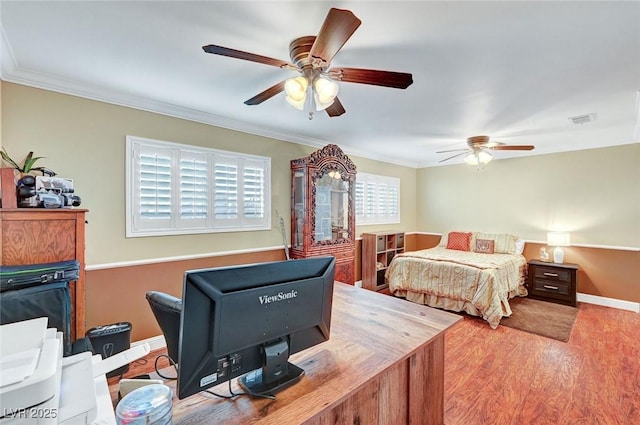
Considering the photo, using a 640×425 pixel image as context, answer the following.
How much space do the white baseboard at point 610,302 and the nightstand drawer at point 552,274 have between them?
1.83ft

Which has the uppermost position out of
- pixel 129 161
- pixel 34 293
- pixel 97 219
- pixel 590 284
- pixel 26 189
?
pixel 129 161

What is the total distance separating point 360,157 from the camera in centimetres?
514

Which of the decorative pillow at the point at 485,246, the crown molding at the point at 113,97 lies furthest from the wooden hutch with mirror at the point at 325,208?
the decorative pillow at the point at 485,246

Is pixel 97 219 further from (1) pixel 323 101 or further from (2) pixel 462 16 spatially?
(2) pixel 462 16

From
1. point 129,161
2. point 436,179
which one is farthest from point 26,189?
point 436,179

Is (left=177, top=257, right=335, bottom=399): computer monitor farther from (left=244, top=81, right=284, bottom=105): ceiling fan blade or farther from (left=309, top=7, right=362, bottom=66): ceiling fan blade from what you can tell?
(left=244, top=81, right=284, bottom=105): ceiling fan blade

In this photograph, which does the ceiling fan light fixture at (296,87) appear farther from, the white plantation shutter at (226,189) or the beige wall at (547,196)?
the beige wall at (547,196)

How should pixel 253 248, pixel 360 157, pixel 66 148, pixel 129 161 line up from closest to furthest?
pixel 66 148, pixel 129 161, pixel 253 248, pixel 360 157

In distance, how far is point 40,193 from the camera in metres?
1.96

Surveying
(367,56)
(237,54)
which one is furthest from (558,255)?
(237,54)

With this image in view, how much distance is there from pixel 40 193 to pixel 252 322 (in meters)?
1.99

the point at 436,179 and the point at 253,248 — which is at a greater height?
the point at 436,179

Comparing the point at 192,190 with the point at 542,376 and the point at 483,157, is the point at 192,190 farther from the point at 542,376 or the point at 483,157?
the point at 483,157

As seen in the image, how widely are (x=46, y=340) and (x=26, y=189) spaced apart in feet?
5.87
